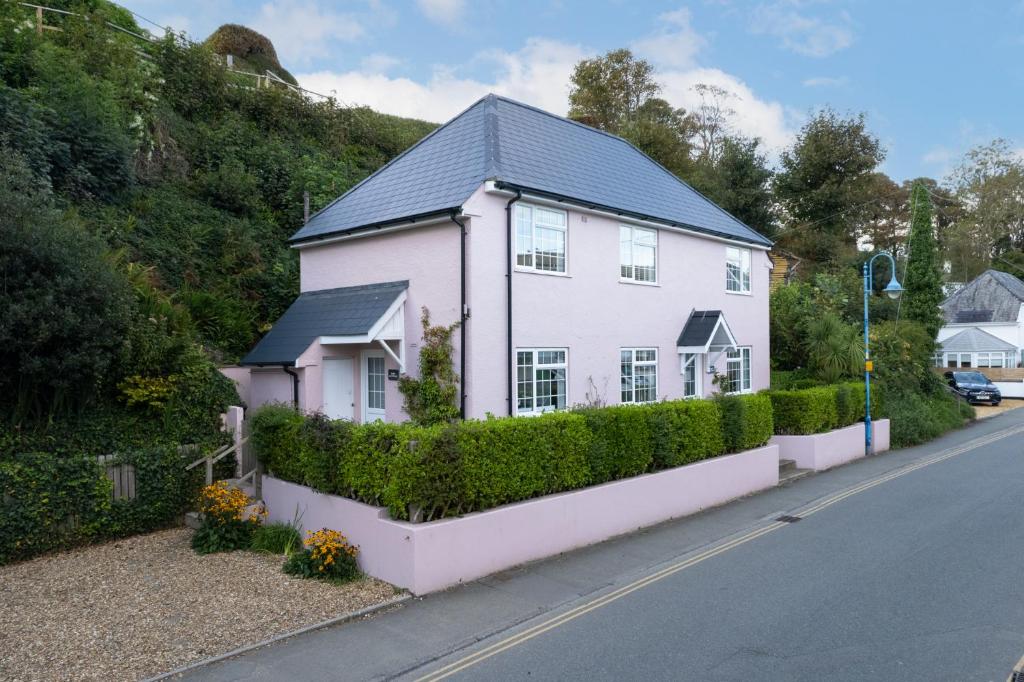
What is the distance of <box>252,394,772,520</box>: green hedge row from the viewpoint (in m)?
9.20

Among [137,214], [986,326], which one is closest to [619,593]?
[137,214]

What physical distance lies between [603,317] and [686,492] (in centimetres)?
457

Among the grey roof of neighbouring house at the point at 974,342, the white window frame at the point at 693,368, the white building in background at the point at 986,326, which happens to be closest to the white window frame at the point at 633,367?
the white window frame at the point at 693,368

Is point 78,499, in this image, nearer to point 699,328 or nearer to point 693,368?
point 699,328

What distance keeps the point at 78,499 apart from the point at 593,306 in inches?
410

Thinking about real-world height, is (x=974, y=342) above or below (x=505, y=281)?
below

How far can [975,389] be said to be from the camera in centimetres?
3644

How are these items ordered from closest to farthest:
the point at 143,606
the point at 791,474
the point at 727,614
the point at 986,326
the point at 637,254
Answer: the point at 727,614, the point at 143,606, the point at 637,254, the point at 791,474, the point at 986,326

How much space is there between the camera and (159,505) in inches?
444

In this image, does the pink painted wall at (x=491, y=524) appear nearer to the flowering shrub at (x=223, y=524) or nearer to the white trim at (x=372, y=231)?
the flowering shrub at (x=223, y=524)

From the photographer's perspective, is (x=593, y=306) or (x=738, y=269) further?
(x=738, y=269)

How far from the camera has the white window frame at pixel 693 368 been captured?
1842cm

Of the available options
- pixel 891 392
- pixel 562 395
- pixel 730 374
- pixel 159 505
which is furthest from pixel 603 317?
pixel 891 392

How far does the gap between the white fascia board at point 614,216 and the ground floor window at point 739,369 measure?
3.19m
